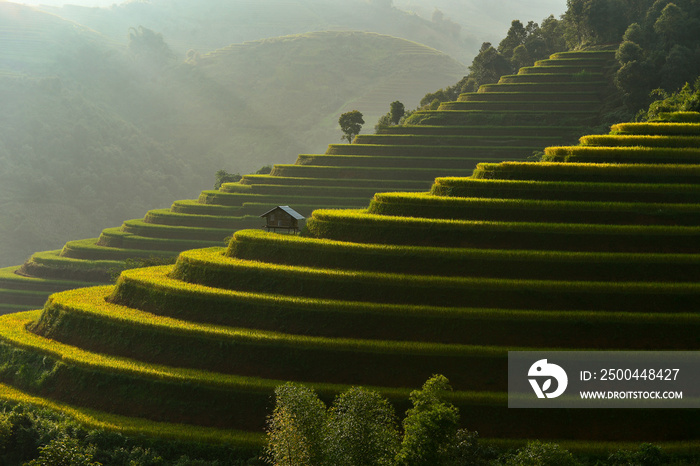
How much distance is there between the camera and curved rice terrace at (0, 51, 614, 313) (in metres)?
66.6

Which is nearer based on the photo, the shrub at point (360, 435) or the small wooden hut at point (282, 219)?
the shrub at point (360, 435)

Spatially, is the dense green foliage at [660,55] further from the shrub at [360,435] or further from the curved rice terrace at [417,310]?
the shrub at [360,435]

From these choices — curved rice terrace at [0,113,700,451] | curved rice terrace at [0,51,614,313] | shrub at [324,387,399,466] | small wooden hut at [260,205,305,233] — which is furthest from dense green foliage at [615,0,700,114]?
shrub at [324,387,399,466]

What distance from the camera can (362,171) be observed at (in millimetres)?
68750

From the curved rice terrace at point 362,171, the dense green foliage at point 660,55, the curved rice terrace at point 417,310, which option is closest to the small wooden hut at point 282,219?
the curved rice terrace at point 417,310

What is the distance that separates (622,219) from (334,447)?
54.2 feet

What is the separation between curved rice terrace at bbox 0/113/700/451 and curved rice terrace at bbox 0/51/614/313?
2953cm

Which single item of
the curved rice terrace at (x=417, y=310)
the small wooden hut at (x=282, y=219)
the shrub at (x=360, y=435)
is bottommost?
the shrub at (x=360, y=435)

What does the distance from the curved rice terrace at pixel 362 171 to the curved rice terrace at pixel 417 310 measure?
29532 millimetres

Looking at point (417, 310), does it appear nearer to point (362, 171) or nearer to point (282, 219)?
point (282, 219)

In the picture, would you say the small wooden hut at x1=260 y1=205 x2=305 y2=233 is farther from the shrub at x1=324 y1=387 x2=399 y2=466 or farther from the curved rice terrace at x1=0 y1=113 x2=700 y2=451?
the shrub at x1=324 y1=387 x2=399 y2=466

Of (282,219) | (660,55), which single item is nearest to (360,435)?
(282,219)

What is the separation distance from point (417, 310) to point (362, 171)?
4096cm

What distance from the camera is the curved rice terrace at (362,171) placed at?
66.6 m
